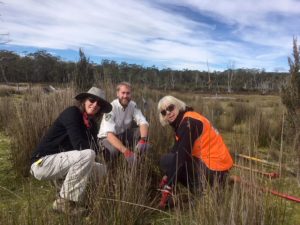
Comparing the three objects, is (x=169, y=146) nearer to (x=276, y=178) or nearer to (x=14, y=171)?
(x=14, y=171)

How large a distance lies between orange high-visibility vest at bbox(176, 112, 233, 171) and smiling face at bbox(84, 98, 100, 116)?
87 cm

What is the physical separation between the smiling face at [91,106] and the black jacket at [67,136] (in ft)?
0.36

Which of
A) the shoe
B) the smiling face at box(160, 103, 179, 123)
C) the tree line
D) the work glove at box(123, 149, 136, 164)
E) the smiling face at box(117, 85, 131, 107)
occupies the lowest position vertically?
the shoe

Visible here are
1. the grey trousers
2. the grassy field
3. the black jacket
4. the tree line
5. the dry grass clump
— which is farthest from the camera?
the tree line

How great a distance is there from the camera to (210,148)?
12.7ft

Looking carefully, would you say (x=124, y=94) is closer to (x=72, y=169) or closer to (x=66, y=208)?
(x=72, y=169)

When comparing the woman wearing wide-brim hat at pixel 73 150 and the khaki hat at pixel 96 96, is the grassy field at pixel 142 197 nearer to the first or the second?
the woman wearing wide-brim hat at pixel 73 150

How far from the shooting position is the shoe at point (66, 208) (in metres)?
2.55

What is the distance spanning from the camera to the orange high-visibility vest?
383 centimetres

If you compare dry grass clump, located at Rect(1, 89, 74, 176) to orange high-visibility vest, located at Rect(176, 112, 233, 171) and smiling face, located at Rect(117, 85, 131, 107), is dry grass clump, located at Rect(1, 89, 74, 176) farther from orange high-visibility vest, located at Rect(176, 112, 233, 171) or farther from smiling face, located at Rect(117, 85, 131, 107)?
orange high-visibility vest, located at Rect(176, 112, 233, 171)

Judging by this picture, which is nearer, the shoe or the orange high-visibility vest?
the shoe

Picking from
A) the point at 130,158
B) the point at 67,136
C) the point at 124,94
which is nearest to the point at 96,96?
the point at 67,136

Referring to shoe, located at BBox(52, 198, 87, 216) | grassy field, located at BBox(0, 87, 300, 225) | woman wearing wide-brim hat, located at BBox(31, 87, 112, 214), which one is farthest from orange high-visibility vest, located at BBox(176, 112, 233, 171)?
shoe, located at BBox(52, 198, 87, 216)

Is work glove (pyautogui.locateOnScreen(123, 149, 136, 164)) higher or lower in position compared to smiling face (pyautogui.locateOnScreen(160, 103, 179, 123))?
lower
